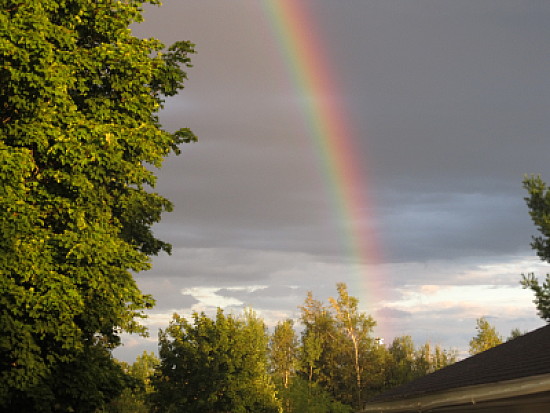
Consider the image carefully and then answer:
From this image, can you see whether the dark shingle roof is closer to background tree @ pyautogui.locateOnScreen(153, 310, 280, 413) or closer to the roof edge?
the roof edge

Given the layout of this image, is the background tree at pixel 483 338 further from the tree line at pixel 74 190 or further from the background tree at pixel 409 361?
the tree line at pixel 74 190

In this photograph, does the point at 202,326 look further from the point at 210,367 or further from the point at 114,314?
the point at 114,314

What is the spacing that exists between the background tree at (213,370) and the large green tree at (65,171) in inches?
1049

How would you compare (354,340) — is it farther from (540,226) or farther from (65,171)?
(65,171)

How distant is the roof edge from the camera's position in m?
11.0

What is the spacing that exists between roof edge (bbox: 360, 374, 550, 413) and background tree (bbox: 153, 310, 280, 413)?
2980 centimetres

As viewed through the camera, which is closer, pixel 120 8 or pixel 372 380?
pixel 120 8

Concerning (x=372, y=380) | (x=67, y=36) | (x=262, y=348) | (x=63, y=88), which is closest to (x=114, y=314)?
(x=63, y=88)

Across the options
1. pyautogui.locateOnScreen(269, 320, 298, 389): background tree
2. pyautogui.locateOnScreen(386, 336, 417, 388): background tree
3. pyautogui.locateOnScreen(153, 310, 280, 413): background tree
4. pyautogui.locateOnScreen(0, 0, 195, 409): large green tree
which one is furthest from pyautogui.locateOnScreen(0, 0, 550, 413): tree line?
pyautogui.locateOnScreen(269, 320, 298, 389): background tree

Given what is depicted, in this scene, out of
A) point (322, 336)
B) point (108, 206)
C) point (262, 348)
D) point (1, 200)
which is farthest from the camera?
point (322, 336)

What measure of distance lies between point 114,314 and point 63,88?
266 inches

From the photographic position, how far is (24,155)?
18.0 m

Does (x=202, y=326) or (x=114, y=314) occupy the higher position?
(x=202, y=326)

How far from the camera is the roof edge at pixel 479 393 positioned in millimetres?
10977
